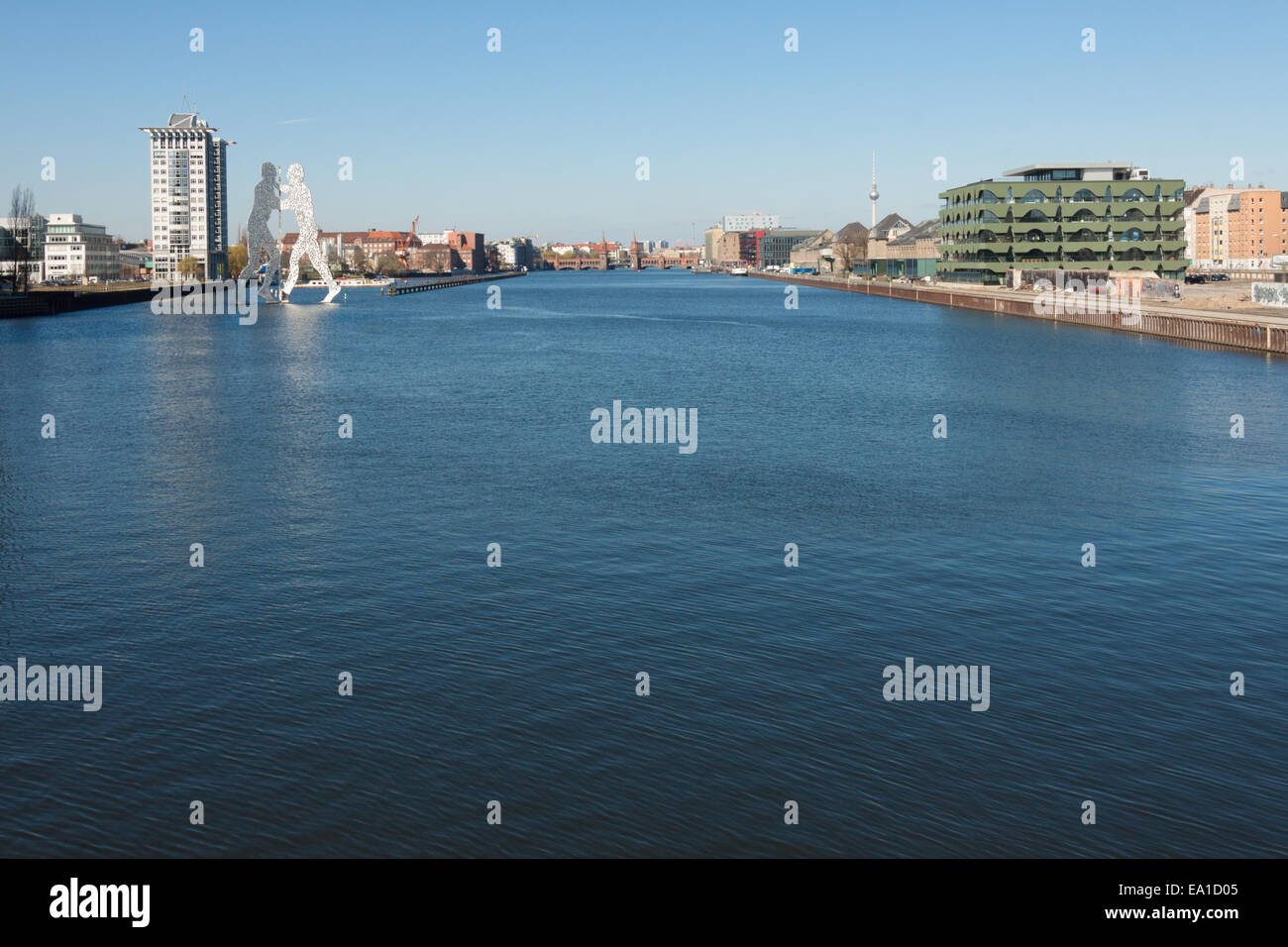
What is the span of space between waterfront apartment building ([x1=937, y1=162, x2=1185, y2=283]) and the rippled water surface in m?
85.9

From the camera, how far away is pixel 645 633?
55.5ft

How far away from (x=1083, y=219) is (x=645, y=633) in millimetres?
111292

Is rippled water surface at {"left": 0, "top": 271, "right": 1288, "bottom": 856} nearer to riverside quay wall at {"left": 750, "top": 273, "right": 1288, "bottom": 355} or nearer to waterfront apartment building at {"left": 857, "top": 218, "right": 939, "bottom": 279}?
riverside quay wall at {"left": 750, "top": 273, "right": 1288, "bottom": 355}

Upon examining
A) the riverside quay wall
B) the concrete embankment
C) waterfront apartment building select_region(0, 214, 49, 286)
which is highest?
waterfront apartment building select_region(0, 214, 49, 286)

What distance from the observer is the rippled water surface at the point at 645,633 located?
1177 centimetres

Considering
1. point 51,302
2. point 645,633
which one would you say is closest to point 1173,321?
point 645,633

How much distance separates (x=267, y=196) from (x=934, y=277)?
264ft

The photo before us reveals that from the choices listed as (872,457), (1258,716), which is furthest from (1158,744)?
(872,457)

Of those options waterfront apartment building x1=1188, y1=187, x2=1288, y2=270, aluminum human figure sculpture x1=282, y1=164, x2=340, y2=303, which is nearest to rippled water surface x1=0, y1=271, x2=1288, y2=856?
aluminum human figure sculpture x1=282, y1=164, x2=340, y2=303

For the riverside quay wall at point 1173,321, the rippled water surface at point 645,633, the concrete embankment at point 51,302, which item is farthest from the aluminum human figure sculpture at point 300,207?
the rippled water surface at point 645,633

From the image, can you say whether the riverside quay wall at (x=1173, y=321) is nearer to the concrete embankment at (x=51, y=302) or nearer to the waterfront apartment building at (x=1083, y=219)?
the waterfront apartment building at (x=1083, y=219)

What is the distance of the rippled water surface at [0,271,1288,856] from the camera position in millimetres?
11773

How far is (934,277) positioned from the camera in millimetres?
149500
